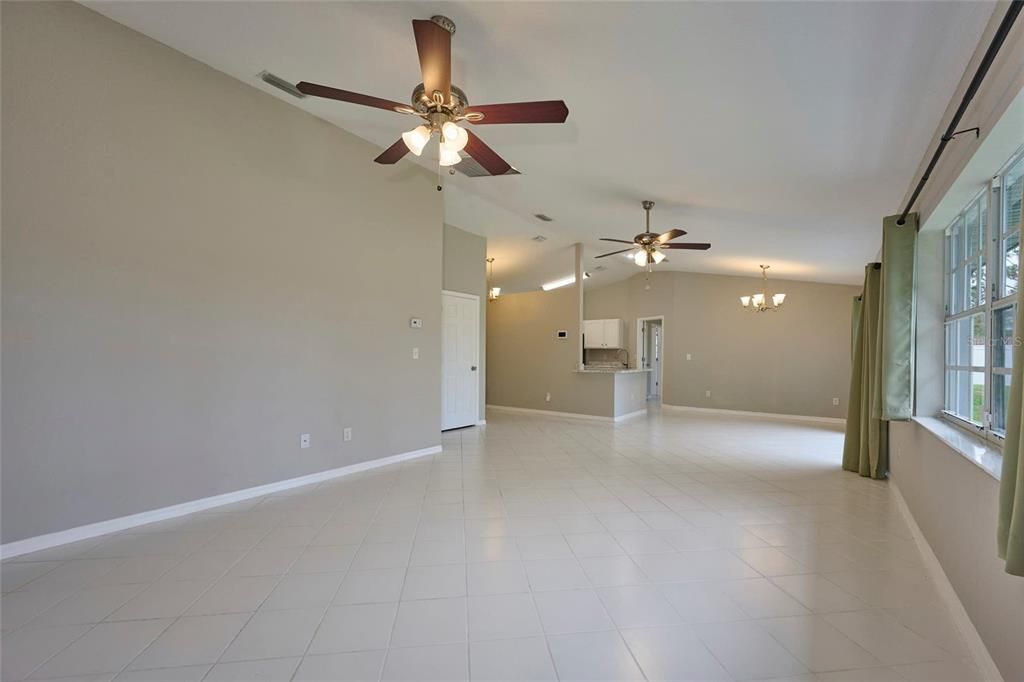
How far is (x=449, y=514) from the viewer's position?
317 cm

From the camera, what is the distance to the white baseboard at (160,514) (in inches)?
A: 98.3

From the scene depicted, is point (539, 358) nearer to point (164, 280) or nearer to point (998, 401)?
point (164, 280)

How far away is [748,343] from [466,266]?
18.9ft

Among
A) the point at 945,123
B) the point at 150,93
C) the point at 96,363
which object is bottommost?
the point at 96,363

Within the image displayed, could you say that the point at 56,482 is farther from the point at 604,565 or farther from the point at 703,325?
the point at 703,325

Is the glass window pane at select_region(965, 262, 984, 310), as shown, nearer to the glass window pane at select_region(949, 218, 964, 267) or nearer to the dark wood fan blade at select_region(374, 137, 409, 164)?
the glass window pane at select_region(949, 218, 964, 267)

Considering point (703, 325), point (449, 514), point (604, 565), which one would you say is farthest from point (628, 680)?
point (703, 325)

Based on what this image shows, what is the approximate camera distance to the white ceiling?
82.4 inches

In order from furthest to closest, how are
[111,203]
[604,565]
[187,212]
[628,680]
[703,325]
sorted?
1. [703,325]
2. [187,212]
3. [111,203]
4. [604,565]
5. [628,680]

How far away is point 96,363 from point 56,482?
2.34ft

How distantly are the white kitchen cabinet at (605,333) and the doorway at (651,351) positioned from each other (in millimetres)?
436

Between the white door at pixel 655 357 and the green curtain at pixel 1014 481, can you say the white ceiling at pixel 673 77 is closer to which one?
the green curtain at pixel 1014 481

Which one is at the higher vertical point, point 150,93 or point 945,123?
point 150,93

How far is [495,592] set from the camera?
213cm
